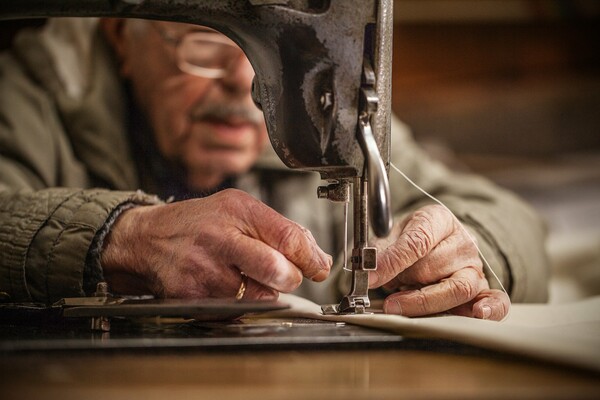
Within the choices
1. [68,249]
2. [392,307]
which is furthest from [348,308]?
[68,249]

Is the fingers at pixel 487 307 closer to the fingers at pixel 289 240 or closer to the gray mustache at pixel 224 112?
the fingers at pixel 289 240

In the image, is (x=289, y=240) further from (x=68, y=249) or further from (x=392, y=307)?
(x=68, y=249)

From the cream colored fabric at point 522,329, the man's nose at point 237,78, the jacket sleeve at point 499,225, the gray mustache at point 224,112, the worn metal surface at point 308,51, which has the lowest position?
the cream colored fabric at point 522,329

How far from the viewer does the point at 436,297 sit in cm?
77

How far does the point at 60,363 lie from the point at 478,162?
1.70 m

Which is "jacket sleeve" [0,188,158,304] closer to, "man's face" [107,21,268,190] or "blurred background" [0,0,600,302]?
"man's face" [107,21,268,190]

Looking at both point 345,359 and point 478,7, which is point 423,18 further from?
point 345,359

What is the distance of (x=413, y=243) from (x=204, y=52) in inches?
22.8

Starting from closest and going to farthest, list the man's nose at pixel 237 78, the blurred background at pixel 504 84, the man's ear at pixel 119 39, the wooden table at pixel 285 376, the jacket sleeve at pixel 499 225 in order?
the wooden table at pixel 285 376 → the jacket sleeve at pixel 499 225 → the man's nose at pixel 237 78 → the man's ear at pixel 119 39 → the blurred background at pixel 504 84

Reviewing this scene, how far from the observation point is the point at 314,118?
713mm

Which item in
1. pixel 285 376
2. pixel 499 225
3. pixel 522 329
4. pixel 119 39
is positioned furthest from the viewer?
pixel 119 39

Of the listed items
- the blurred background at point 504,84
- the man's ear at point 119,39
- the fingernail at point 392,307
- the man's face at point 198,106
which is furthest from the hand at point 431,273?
the blurred background at point 504,84

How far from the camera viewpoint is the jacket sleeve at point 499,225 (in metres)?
0.97

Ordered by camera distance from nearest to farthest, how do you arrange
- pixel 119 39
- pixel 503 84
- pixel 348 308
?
pixel 348 308
pixel 119 39
pixel 503 84
